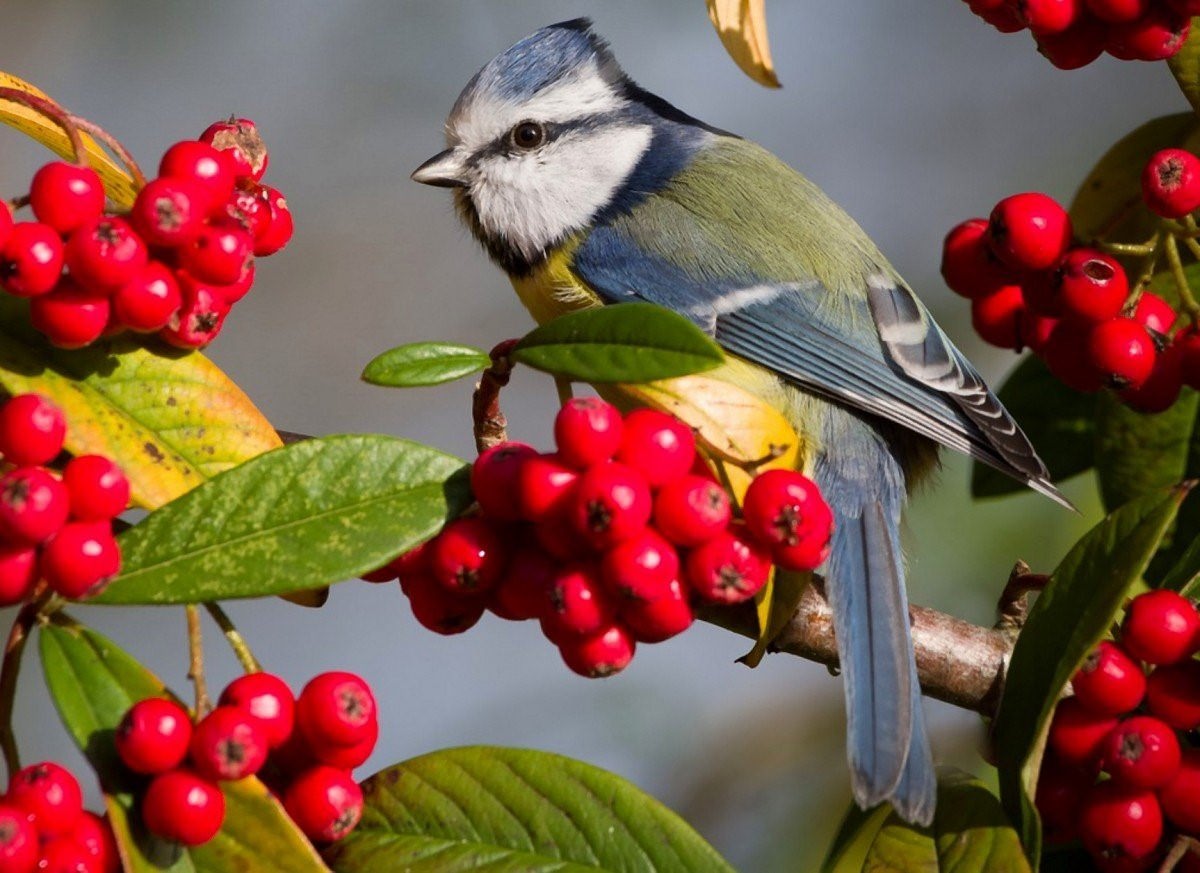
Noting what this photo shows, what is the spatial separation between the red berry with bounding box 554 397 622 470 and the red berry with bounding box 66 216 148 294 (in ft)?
1.20

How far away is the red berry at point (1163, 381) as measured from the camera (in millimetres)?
1575

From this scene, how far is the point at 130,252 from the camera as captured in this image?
45.0 inches

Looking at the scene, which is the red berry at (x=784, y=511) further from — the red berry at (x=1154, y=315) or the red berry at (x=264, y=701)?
the red berry at (x=1154, y=315)

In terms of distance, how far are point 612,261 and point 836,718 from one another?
1.27 metres

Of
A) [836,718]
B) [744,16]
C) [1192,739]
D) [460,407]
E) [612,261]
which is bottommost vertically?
[836,718]

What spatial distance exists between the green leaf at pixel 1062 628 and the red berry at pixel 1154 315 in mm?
471

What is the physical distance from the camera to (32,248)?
112 cm

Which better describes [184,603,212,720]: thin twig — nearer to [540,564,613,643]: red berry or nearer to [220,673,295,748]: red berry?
[220,673,295,748]: red berry

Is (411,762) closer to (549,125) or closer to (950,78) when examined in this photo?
(549,125)

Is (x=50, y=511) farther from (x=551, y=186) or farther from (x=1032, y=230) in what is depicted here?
(x=551, y=186)

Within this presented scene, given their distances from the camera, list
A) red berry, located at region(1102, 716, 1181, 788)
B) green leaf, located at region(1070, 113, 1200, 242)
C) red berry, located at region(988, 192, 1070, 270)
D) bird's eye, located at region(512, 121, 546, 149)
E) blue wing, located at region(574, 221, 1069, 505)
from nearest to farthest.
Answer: red berry, located at region(1102, 716, 1181, 788)
red berry, located at region(988, 192, 1070, 270)
green leaf, located at region(1070, 113, 1200, 242)
blue wing, located at region(574, 221, 1069, 505)
bird's eye, located at region(512, 121, 546, 149)

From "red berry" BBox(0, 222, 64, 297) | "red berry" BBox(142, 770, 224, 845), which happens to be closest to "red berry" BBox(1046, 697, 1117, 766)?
"red berry" BBox(142, 770, 224, 845)

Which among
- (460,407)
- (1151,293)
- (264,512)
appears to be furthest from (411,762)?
(460,407)

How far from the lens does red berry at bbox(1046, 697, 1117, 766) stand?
1.27 metres
